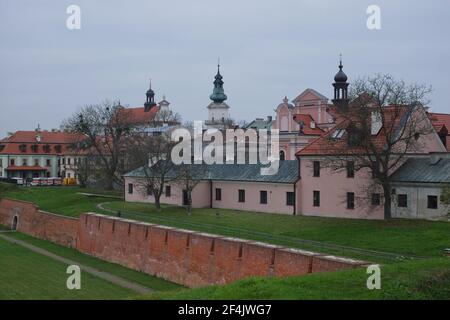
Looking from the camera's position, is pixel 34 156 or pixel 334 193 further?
pixel 34 156

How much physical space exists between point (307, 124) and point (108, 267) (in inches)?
1454

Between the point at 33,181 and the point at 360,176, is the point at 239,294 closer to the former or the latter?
the point at 360,176

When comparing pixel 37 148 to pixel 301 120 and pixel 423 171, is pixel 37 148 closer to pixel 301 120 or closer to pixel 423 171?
pixel 301 120

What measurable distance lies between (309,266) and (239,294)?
7.33 meters

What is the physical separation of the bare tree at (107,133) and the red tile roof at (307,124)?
53.7 feet

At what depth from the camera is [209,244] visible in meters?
25.9

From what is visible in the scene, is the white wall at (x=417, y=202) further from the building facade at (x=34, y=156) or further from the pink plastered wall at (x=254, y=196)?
the building facade at (x=34, y=156)

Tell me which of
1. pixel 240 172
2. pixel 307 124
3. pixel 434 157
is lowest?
pixel 240 172

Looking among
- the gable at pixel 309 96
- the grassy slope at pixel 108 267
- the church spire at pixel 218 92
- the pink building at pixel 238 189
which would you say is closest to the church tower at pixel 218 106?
the church spire at pixel 218 92

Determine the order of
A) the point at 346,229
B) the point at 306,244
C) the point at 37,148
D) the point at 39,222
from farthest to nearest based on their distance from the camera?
the point at 37,148 < the point at 39,222 < the point at 346,229 < the point at 306,244

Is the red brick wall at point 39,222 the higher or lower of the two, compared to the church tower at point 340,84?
lower

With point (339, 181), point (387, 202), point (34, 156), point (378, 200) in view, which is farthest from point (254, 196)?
point (34, 156)

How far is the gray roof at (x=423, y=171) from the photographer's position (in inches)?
1271

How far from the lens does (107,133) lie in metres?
60.7
